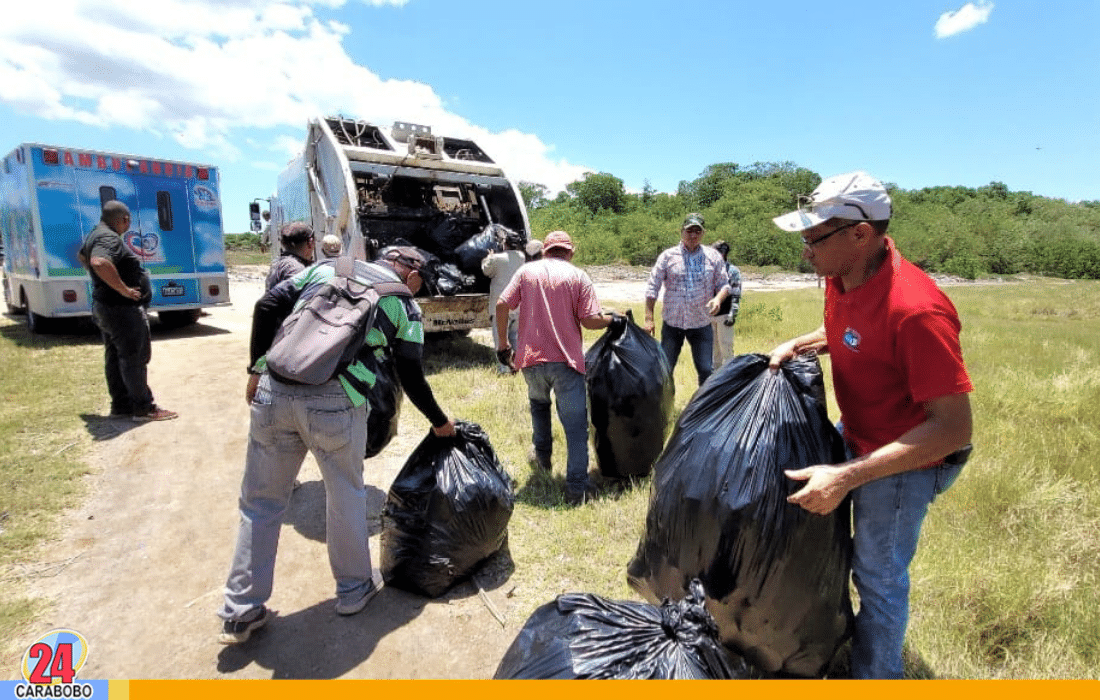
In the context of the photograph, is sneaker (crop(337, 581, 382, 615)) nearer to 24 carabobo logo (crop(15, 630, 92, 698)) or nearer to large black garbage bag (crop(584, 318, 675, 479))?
24 carabobo logo (crop(15, 630, 92, 698))

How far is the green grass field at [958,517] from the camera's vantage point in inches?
84.9

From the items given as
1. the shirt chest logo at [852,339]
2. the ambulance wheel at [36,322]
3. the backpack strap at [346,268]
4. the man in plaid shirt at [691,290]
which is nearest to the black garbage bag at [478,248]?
the man in plaid shirt at [691,290]

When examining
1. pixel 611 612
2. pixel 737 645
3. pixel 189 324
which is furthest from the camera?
pixel 189 324

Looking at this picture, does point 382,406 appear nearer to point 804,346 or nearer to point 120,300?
point 804,346

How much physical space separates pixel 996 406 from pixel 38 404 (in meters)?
8.11

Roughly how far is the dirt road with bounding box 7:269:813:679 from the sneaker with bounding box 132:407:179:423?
39cm

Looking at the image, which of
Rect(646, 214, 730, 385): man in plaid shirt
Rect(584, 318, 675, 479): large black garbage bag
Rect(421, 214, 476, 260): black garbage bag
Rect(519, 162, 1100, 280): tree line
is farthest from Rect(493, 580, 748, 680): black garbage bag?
Rect(519, 162, 1100, 280): tree line

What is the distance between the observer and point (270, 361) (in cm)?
212

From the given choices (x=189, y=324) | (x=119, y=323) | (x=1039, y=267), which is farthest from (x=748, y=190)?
(x=119, y=323)

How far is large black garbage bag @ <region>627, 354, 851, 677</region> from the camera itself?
66.7 inches

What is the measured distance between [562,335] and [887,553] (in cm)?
195

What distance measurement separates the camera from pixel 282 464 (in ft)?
7.54

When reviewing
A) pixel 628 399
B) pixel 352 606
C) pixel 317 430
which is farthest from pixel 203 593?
pixel 628 399

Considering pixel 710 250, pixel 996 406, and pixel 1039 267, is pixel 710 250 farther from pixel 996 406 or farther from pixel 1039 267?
pixel 1039 267
